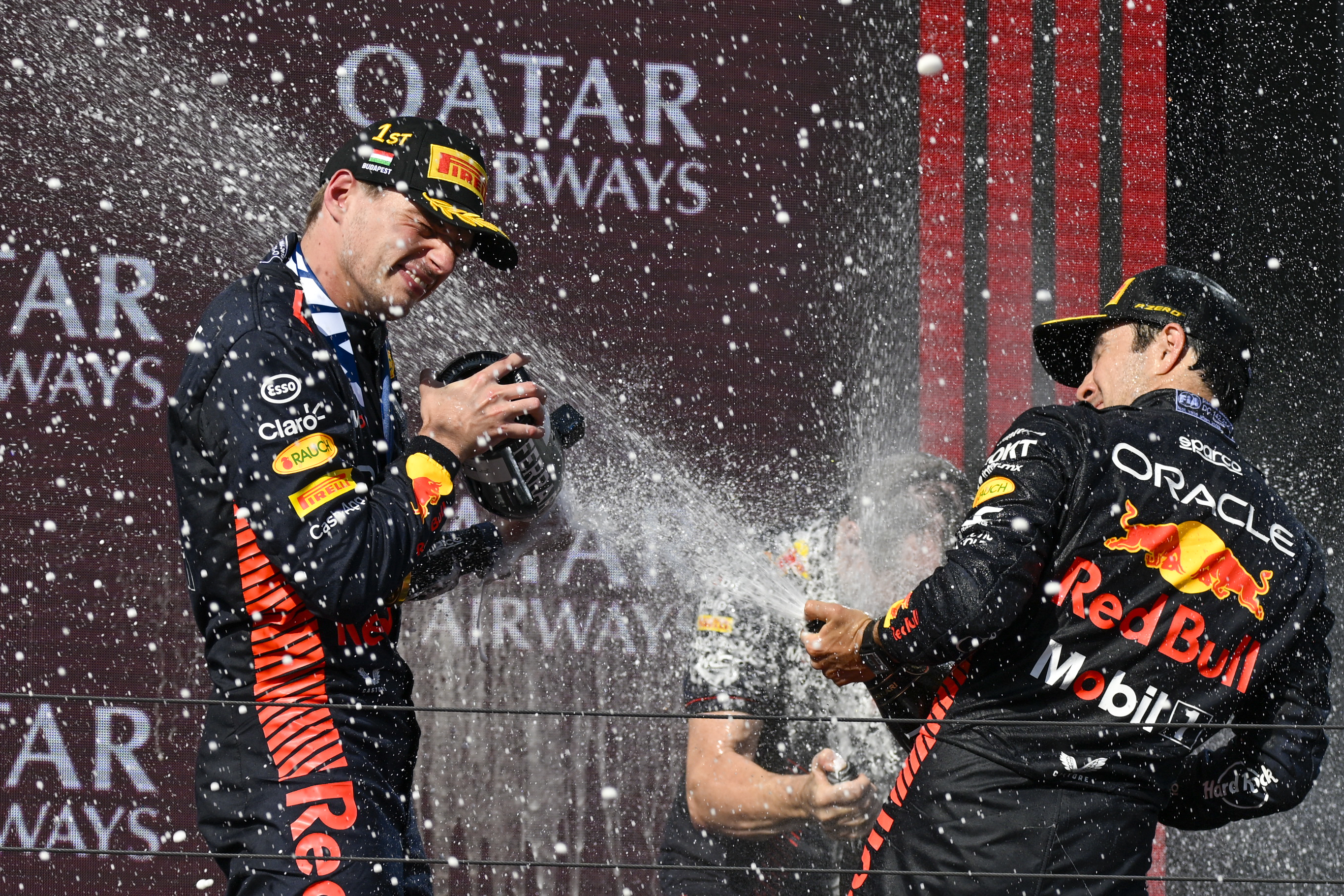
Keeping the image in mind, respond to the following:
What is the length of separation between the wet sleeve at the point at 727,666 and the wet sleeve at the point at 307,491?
0.96 m

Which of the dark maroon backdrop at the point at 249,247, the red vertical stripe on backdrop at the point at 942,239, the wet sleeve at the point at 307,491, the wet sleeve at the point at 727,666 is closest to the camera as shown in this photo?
the wet sleeve at the point at 307,491

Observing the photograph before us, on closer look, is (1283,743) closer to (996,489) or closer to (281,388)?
(996,489)

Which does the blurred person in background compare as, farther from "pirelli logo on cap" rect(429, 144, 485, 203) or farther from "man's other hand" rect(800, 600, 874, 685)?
"pirelli logo on cap" rect(429, 144, 485, 203)

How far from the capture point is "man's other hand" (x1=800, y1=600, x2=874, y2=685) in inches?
71.7

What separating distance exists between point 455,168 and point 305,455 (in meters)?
0.48

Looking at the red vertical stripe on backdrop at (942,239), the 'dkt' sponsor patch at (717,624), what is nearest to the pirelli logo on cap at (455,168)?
the 'dkt' sponsor patch at (717,624)

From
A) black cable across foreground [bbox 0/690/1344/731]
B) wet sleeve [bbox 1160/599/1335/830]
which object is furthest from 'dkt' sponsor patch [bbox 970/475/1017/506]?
wet sleeve [bbox 1160/599/1335/830]

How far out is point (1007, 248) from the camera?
3234 millimetres

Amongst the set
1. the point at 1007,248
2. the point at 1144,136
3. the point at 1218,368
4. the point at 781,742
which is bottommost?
the point at 781,742

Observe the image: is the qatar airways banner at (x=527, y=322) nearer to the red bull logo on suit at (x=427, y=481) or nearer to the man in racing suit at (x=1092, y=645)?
the man in racing suit at (x=1092, y=645)

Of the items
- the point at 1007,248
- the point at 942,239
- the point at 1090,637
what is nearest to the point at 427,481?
the point at 1090,637

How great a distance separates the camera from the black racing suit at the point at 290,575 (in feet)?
4.75

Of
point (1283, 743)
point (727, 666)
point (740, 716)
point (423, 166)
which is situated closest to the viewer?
point (740, 716)

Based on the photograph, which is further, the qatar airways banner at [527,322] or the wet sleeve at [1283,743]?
the qatar airways banner at [527,322]
